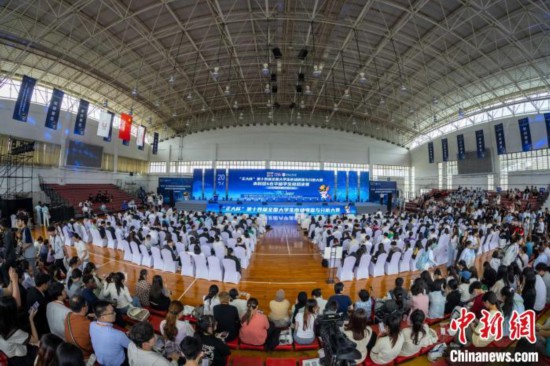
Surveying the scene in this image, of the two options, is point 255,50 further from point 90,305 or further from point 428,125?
point 428,125

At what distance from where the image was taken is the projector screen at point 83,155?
17984 millimetres

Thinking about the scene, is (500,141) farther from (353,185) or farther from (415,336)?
(415,336)

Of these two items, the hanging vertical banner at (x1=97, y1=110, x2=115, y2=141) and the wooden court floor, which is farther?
the hanging vertical banner at (x1=97, y1=110, x2=115, y2=141)

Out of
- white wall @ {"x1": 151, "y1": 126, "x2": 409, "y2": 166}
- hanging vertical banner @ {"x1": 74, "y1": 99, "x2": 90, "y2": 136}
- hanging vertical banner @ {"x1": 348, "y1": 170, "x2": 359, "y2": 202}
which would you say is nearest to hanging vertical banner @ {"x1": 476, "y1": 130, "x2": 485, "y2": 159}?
hanging vertical banner @ {"x1": 348, "y1": 170, "x2": 359, "y2": 202}

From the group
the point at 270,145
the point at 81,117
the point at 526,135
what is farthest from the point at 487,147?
the point at 81,117

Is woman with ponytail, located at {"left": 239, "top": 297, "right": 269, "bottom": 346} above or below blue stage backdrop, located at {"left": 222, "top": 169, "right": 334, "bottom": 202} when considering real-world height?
below

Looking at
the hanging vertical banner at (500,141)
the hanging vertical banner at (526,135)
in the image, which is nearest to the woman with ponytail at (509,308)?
the hanging vertical banner at (526,135)

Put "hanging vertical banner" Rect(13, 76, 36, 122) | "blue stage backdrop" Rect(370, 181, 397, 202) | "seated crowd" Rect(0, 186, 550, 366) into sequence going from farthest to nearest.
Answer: "blue stage backdrop" Rect(370, 181, 397, 202) → "hanging vertical banner" Rect(13, 76, 36, 122) → "seated crowd" Rect(0, 186, 550, 366)

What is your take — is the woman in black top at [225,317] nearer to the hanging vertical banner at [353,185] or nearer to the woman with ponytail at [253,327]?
the woman with ponytail at [253,327]

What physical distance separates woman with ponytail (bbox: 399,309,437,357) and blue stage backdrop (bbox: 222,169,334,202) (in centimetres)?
1852

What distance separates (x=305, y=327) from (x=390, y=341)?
1.02m

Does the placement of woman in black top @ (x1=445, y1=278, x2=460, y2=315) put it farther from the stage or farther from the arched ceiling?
the stage

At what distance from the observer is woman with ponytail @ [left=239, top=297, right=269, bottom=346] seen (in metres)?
3.08

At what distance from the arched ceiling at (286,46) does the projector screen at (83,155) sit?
12.1 feet
